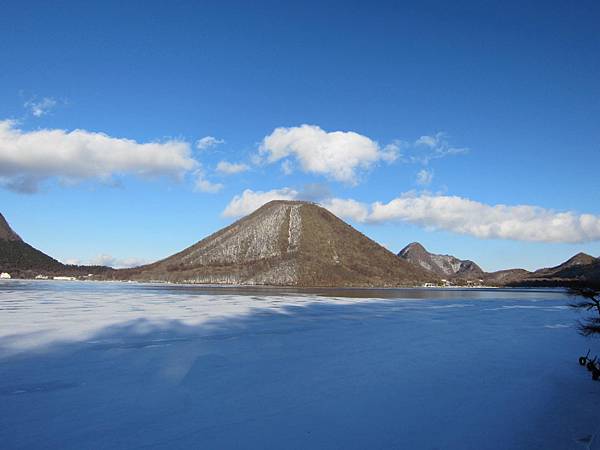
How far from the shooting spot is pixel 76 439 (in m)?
8.56

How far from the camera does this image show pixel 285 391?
493 inches

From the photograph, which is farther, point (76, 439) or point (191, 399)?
point (191, 399)

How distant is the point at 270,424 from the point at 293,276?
179 m

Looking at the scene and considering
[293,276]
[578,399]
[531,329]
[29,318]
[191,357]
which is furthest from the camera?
[293,276]

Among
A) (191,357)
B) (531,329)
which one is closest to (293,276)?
(531,329)

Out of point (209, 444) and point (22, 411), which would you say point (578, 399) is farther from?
point (22, 411)

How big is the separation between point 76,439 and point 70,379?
17.1ft

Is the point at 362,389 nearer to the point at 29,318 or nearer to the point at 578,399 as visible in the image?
the point at 578,399

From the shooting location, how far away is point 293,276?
18775 centimetres

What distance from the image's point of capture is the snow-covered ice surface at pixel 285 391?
912 centimetres

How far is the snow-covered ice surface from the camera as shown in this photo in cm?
912

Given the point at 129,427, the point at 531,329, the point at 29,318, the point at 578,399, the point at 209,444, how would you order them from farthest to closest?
the point at 531,329, the point at 29,318, the point at 578,399, the point at 129,427, the point at 209,444

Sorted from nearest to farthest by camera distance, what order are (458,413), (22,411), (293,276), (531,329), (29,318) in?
(22,411) → (458,413) → (29,318) → (531,329) → (293,276)

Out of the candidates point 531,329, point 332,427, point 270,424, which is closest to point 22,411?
point 270,424
